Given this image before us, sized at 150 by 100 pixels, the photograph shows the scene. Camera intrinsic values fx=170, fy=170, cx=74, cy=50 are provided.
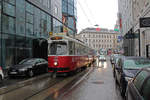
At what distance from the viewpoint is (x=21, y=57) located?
62.0ft

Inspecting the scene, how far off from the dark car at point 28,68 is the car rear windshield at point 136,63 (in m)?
7.67

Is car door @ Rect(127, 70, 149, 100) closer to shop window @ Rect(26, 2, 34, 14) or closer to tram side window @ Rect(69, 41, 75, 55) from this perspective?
tram side window @ Rect(69, 41, 75, 55)

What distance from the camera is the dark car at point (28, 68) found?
1235 centimetres

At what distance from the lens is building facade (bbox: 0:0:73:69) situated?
16.0m

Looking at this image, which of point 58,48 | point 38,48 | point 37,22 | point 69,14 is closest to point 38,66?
point 58,48

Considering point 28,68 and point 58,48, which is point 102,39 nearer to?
point 58,48

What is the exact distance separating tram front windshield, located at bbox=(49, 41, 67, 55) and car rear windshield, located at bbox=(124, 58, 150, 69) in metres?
5.37

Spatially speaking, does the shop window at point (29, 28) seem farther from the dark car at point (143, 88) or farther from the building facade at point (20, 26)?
the dark car at point (143, 88)

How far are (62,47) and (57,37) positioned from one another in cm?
82

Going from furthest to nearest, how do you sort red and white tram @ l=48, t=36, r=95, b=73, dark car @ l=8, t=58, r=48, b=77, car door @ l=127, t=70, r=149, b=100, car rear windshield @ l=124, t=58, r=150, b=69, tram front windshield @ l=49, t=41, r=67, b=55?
dark car @ l=8, t=58, r=48, b=77 < tram front windshield @ l=49, t=41, r=67, b=55 < red and white tram @ l=48, t=36, r=95, b=73 < car rear windshield @ l=124, t=58, r=150, b=69 < car door @ l=127, t=70, r=149, b=100

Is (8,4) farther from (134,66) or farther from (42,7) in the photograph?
(134,66)

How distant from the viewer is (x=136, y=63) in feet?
25.3

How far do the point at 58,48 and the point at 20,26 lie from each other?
26.9ft

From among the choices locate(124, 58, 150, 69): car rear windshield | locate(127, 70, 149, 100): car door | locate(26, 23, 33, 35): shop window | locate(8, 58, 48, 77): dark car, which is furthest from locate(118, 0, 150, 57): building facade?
locate(127, 70, 149, 100): car door
